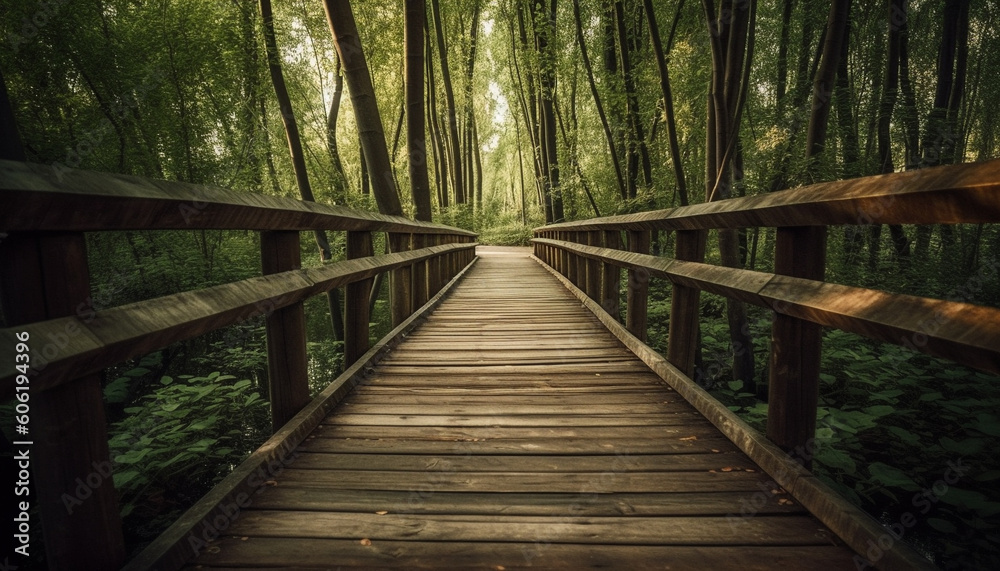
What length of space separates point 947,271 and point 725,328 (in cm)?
326

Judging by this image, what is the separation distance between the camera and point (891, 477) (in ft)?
9.00

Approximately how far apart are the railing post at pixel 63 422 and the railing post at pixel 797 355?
2.23m

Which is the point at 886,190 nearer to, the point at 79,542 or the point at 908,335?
the point at 908,335

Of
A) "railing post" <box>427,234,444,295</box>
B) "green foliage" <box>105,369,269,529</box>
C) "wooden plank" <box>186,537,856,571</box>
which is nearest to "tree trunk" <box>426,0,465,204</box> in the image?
"railing post" <box>427,234,444,295</box>

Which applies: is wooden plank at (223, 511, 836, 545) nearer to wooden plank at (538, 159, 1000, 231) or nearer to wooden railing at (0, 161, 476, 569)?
wooden railing at (0, 161, 476, 569)

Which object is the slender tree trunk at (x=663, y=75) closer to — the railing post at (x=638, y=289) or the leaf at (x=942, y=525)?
the railing post at (x=638, y=289)

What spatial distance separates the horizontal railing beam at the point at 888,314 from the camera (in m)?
1.08

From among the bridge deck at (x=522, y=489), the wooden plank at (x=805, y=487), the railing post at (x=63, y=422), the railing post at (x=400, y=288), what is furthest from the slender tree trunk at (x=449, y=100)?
the railing post at (x=63, y=422)

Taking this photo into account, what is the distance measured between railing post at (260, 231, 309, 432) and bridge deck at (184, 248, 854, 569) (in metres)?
0.23

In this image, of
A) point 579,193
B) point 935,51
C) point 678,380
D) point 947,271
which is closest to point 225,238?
point 579,193

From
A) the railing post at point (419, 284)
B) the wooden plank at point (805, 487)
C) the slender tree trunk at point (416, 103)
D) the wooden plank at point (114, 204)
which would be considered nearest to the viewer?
the wooden plank at point (114, 204)

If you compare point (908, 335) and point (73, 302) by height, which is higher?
point (73, 302)

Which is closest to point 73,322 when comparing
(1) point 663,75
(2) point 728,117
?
(2) point 728,117

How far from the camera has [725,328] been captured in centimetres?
849
